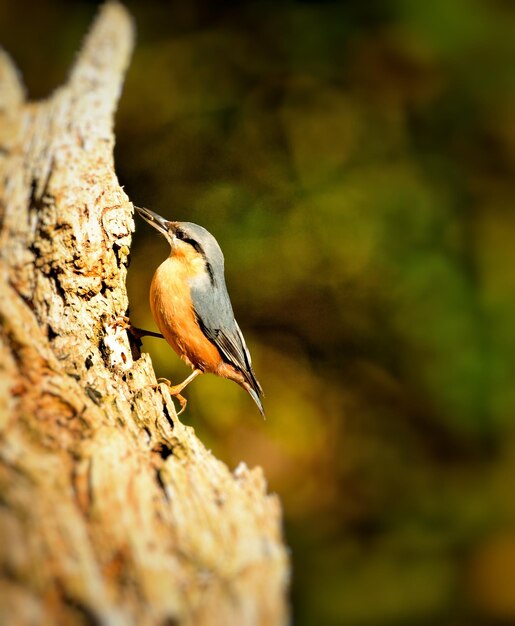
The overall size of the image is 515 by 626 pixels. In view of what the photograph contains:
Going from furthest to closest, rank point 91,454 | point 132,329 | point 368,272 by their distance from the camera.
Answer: point 368,272 < point 132,329 < point 91,454

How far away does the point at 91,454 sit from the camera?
110 centimetres

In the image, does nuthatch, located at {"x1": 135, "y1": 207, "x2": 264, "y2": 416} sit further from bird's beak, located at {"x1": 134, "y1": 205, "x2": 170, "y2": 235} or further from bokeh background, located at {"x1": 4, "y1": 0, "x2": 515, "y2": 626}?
bokeh background, located at {"x1": 4, "y1": 0, "x2": 515, "y2": 626}

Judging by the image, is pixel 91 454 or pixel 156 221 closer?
pixel 91 454

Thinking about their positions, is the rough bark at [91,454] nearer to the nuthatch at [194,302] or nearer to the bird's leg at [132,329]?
the bird's leg at [132,329]

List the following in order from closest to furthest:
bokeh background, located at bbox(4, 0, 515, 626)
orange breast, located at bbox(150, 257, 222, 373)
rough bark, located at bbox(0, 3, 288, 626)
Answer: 1. rough bark, located at bbox(0, 3, 288, 626)
2. orange breast, located at bbox(150, 257, 222, 373)
3. bokeh background, located at bbox(4, 0, 515, 626)

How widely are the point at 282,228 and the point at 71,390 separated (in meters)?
1.35

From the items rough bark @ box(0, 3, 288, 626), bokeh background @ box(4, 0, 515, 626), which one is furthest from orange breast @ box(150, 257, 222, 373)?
bokeh background @ box(4, 0, 515, 626)

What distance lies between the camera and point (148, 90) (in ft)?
7.70

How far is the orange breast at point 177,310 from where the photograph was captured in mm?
1751

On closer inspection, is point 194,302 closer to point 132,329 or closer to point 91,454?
point 132,329

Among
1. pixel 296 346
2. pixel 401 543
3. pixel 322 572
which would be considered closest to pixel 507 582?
pixel 401 543

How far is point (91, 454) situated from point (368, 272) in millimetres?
1658

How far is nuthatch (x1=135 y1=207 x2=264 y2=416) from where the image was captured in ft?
5.79

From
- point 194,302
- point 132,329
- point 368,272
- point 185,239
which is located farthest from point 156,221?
point 368,272
